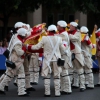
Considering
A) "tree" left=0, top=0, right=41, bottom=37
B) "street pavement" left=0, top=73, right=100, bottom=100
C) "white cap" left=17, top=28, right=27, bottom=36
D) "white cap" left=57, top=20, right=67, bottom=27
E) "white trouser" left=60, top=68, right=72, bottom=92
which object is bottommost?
"street pavement" left=0, top=73, right=100, bottom=100

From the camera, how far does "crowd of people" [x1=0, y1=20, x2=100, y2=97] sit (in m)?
12.4

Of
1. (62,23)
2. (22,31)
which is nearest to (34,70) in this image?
(62,23)

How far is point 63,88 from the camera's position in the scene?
1313cm

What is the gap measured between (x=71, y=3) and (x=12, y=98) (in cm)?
1334

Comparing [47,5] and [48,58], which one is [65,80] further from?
[47,5]

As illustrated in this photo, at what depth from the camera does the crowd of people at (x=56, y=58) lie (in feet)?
40.8

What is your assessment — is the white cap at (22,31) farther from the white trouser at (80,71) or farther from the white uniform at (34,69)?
the white uniform at (34,69)

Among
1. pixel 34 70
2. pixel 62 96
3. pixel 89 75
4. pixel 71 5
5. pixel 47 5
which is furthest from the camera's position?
pixel 47 5

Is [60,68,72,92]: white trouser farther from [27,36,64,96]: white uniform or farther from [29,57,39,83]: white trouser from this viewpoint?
[29,57,39,83]: white trouser

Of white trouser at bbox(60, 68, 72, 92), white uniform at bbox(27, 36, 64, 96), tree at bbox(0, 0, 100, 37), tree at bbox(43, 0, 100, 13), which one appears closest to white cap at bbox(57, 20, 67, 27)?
white uniform at bbox(27, 36, 64, 96)

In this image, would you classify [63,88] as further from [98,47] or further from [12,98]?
[98,47]

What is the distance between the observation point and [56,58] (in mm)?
12484

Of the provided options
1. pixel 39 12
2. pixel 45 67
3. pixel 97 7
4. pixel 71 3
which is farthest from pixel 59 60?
pixel 39 12

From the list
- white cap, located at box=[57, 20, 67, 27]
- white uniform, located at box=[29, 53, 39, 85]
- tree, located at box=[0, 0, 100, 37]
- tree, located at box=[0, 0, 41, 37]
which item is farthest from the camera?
tree, located at box=[0, 0, 100, 37]
